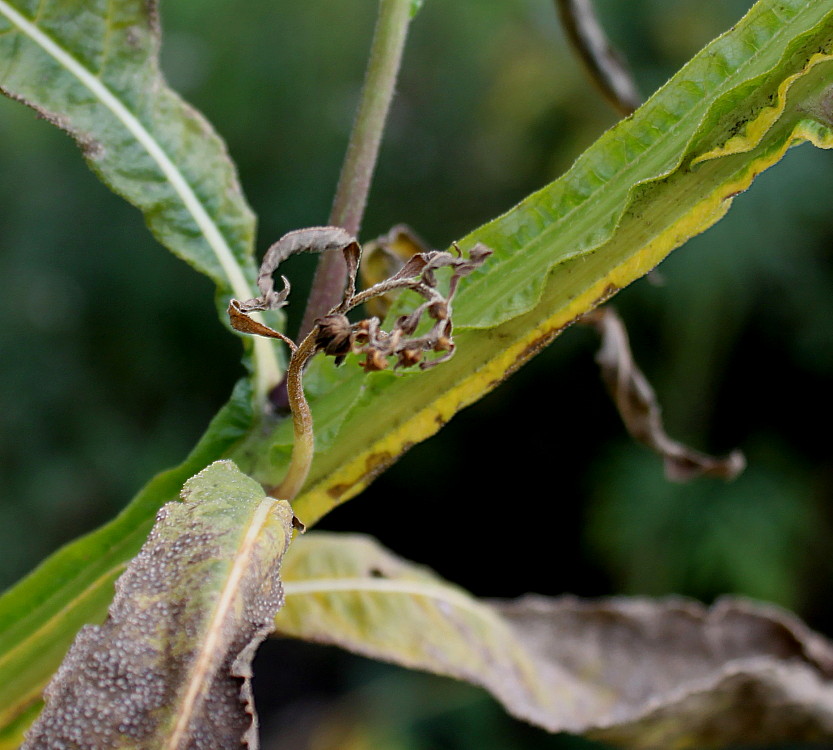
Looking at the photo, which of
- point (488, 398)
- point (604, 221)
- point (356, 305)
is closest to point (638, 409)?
point (604, 221)

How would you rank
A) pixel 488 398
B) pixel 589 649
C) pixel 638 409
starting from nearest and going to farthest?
pixel 638 409 → pixel 589 649 → pixel 488 398

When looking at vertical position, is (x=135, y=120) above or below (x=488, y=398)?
below

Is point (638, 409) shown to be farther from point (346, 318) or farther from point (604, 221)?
point (346, 318)

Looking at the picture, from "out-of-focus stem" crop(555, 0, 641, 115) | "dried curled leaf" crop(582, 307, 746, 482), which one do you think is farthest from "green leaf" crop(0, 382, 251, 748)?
"out-of-focus stem" crop(555, 0, 641, 115)

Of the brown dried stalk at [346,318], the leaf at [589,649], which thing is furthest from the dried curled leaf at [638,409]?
the brown dried stalk at [346,318]

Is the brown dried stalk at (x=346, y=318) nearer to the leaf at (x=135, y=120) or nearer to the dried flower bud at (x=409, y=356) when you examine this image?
the dried flower bud at (x=409, y=356)

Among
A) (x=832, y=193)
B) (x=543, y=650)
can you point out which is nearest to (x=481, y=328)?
(x=543, y=650)

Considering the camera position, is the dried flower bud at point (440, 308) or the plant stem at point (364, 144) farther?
the plant stem at point (364, 144)

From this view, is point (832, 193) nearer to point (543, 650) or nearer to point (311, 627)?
point (543, 650)
